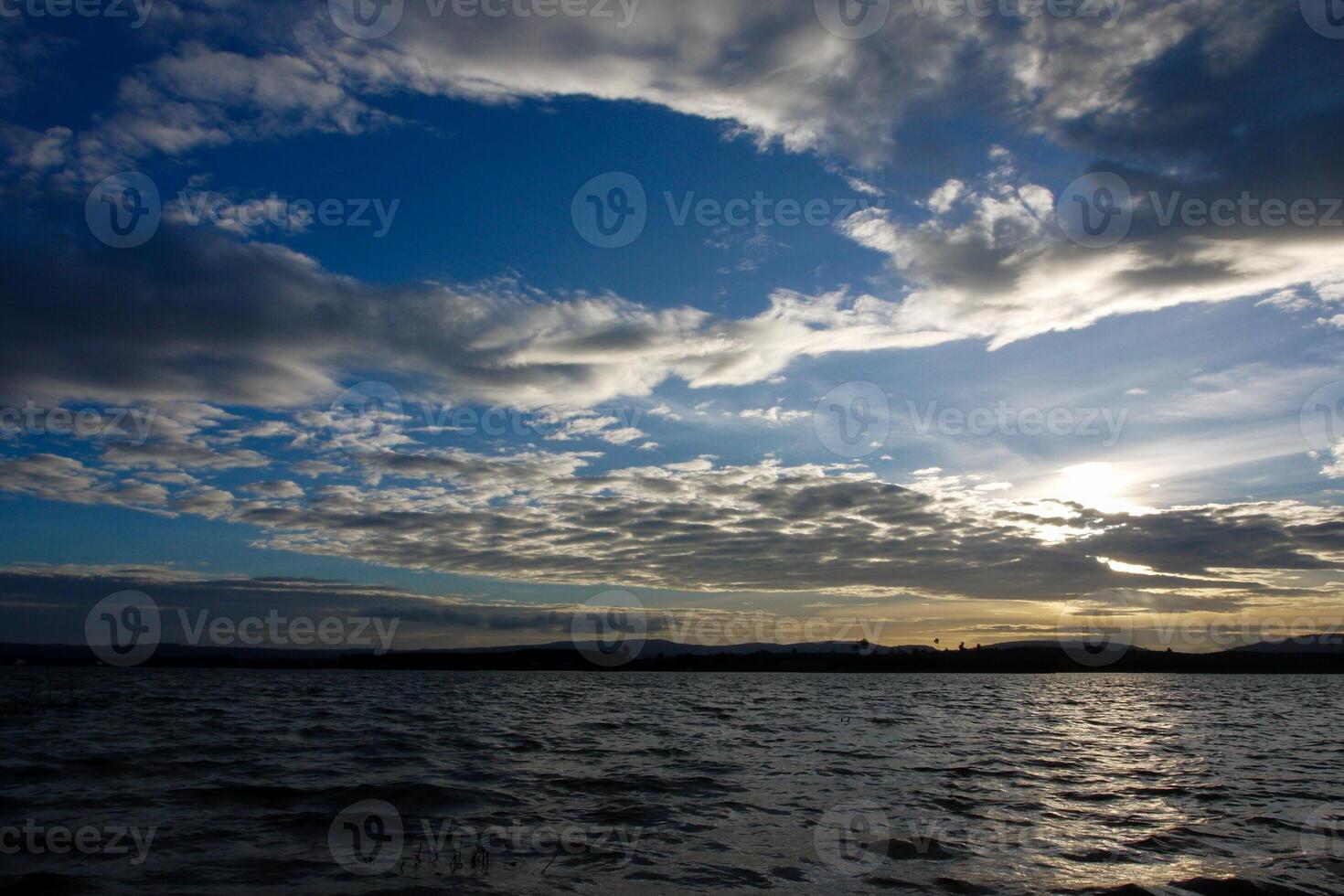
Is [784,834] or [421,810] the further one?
[421,810]

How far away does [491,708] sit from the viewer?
62344mm

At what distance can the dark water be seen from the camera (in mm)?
14305

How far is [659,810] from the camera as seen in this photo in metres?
20.2

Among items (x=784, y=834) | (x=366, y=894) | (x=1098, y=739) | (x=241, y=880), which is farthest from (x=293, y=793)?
(x=1098, y=739)

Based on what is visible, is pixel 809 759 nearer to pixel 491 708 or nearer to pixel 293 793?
pixel 293 793

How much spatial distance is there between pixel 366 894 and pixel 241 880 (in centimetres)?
247

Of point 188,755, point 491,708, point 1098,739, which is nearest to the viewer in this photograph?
point 188,755

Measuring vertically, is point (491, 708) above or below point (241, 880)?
below

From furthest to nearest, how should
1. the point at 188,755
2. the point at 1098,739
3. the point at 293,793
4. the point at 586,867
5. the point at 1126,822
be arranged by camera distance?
1. the point at 1098,739
2. the point at 188,755
3. the point at 293,793
4. the point at 1126,822
5. the point at 586,867

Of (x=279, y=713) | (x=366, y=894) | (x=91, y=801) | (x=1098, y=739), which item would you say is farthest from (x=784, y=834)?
(x=279, y=713)

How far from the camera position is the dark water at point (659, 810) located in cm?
1430

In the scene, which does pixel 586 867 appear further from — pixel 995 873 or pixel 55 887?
pixel 55 887

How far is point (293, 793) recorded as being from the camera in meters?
21.6

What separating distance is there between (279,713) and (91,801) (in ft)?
118
